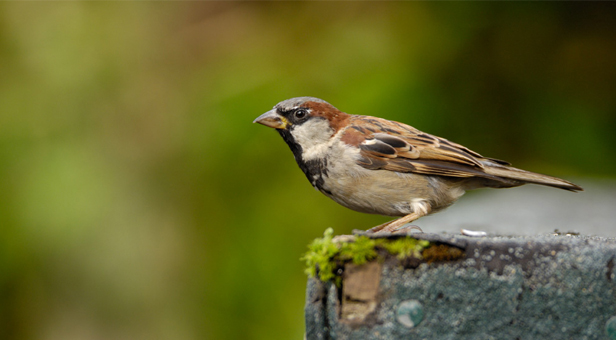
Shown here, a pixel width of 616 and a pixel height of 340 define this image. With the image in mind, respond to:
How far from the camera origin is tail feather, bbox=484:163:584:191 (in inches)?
86.6

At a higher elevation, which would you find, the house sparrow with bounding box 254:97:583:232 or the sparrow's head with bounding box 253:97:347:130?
the sparrow's head with bounding box 253:97:347:130

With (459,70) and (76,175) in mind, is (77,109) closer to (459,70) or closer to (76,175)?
(76,175)

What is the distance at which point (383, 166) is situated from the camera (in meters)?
2.30

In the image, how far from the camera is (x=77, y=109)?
14.5ft

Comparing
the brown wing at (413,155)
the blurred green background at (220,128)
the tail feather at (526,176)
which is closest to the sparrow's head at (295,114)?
the brown wing at (413,155)

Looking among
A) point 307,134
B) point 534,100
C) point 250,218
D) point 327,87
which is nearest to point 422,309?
point 307,134

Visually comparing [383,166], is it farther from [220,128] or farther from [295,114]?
[220,128]

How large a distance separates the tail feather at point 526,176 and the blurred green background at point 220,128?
6.47ft

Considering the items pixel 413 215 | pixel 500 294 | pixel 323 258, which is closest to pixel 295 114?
pixel 413 215

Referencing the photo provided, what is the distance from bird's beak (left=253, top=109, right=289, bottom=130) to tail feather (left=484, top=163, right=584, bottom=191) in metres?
0.89

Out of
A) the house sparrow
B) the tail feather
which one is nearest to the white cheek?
the house sparrow

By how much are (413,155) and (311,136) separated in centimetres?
45

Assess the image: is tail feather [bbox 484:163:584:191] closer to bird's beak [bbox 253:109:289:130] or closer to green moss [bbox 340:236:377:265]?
bird's beak [bbox 253:109:289:130]

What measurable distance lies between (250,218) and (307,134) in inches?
76.0
